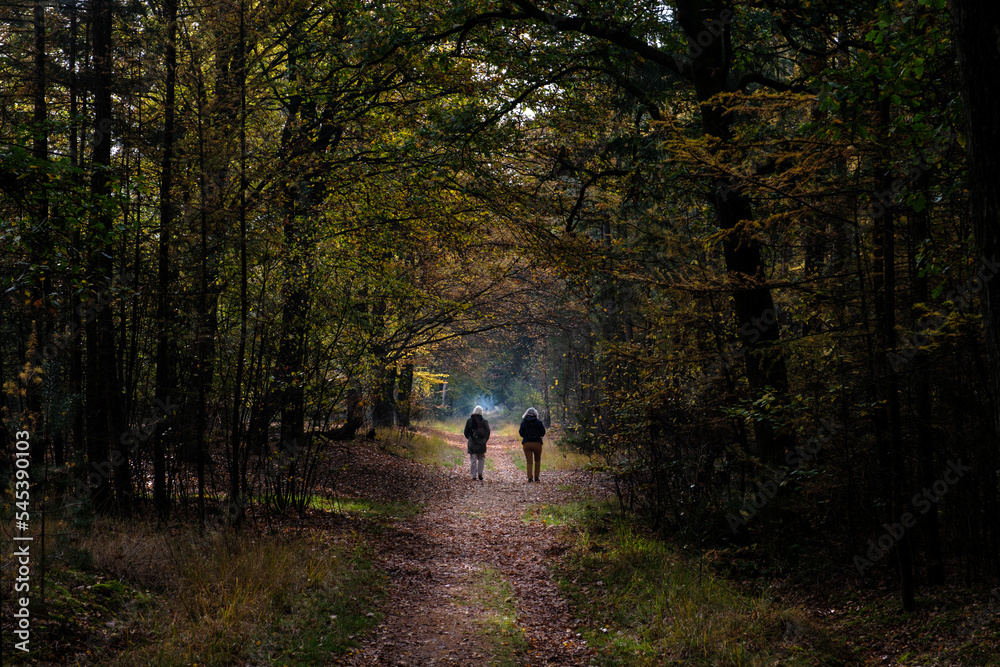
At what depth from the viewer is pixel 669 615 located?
241 inches

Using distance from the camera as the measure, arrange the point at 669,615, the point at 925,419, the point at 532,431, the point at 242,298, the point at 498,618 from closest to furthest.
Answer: the point at 925,419
the point at 669,615
the point at 498,618
the point at 242,298
the point at 532,431

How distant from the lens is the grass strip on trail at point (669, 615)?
523 centimetres

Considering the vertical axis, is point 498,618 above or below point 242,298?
below

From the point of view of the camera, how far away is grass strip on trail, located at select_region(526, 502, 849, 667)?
523cm

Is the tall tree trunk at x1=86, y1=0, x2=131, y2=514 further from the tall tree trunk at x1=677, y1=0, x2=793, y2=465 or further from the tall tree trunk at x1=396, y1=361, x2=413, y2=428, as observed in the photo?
the tall tree trunk at x1=396, y1=361, x2=413, y2=428

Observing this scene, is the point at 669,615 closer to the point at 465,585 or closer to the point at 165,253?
the point at 465,585

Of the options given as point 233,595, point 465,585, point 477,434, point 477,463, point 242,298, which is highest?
point 242,298

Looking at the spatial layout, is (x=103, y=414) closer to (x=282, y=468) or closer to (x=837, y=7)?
(x=282, y=468)

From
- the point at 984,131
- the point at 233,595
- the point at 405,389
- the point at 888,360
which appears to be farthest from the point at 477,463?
the point at 984,131

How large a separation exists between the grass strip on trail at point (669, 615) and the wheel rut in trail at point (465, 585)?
13.0 inches

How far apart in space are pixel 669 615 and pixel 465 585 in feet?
9.51

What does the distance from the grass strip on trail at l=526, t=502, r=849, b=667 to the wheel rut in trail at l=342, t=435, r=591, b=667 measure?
1.09ft

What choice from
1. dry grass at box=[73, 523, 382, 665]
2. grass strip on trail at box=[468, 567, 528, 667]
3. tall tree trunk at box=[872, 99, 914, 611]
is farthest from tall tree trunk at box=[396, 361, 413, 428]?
tall tree trunk at box=[872, 99, 914, 611]

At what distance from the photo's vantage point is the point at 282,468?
9.73 m
